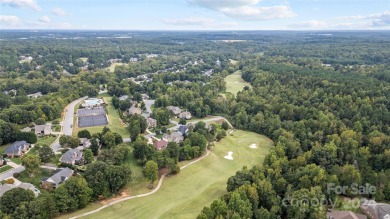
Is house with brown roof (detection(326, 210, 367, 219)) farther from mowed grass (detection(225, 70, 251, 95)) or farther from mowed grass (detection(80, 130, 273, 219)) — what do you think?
mowed grass (detection(225, 70, 251, 95))

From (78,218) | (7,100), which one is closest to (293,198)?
(78,218)

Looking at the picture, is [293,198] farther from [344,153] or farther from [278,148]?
[344,153]

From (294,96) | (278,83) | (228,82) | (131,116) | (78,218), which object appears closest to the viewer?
(78,218)

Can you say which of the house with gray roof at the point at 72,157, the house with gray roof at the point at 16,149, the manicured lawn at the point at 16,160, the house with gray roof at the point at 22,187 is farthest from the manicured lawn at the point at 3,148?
the house with gray roof at the point at 22,187

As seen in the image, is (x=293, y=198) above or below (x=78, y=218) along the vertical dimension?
above

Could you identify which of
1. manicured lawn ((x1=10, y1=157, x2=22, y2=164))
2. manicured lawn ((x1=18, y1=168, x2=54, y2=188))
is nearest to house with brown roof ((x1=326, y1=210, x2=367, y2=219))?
manicured lawn ((x1=18, y1=168, x2=54, y2=188))

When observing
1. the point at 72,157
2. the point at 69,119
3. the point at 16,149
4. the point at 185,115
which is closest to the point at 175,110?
the point at 185,115

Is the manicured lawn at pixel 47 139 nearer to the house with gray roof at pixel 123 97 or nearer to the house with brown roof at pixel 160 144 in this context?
the house with brown roof at pixel 160 144
